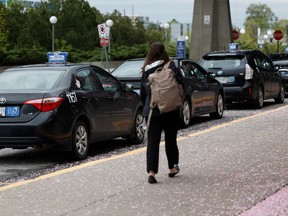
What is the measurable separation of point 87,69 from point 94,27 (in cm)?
6791

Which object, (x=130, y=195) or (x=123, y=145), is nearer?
(x=130, y=195)

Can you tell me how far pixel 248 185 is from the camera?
822 cm

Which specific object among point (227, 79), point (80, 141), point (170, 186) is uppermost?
point (227, 79)

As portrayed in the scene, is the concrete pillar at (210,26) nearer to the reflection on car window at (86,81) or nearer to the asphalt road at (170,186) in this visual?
the asphalt road at (170,186)

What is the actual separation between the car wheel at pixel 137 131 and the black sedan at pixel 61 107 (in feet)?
0.81

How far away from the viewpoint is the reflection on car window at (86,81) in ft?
36.6

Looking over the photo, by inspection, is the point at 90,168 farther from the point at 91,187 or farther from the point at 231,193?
the point at 231,193

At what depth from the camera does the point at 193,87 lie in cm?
1603

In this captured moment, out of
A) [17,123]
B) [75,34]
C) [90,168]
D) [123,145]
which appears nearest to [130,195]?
[90,168]

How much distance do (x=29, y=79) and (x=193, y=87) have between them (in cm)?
584

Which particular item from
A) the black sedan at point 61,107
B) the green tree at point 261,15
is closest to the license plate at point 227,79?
the black sedan at point 61,107

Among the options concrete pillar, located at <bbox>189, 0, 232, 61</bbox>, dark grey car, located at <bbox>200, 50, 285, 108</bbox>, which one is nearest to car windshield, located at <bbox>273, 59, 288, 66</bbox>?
dark grey car, located at <bbox>200, 50, 285, 108</bbox>

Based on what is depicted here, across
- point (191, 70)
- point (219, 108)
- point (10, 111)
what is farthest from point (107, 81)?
point (219, 108)

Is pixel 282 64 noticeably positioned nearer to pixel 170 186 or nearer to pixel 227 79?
pixel 227 79
